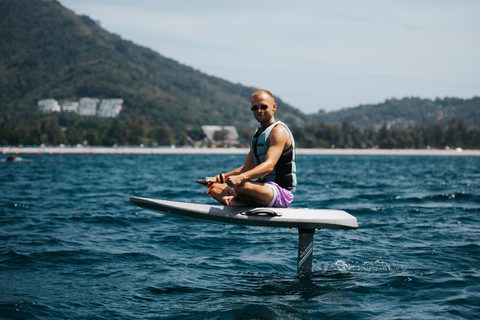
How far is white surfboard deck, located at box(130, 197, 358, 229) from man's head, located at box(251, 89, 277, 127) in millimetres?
1478

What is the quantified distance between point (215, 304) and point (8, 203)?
46.1 ft

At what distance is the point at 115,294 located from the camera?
7.16 m

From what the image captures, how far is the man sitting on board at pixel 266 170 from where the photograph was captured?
7047mm

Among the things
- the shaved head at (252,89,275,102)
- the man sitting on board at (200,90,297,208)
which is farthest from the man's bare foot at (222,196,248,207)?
the shaved head at (252,89,275,102)

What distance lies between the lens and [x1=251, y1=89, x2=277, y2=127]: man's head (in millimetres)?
7316

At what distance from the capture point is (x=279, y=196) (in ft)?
24.7

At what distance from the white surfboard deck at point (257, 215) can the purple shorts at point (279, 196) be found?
0.14 m

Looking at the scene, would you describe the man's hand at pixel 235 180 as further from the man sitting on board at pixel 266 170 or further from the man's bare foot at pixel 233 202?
the man's bare foot at pixel 233 202

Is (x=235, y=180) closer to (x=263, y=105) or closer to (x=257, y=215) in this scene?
(x=257, y=215)

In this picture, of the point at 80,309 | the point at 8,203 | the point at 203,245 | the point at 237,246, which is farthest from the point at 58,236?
the point at 8,203

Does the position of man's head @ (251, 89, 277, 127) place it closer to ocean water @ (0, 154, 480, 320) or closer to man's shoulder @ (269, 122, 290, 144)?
man's shoulder @ (269, 122, 290, 144)

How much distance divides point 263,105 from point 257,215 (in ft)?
5.79

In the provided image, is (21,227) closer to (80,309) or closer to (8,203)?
(8,203)

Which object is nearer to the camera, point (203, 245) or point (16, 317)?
point (16, 317)
